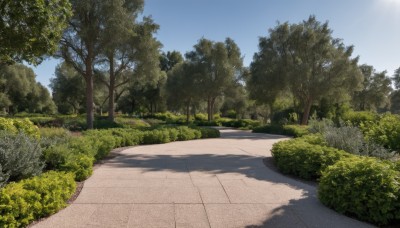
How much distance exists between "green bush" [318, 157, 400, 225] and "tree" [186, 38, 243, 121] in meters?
28.1

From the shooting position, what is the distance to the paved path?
427 centimetres

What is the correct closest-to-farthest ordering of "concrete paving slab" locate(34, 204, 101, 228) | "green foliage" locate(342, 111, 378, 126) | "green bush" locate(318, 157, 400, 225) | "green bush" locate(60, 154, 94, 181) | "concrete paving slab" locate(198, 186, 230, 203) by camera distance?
"concrete paving slab" locate(34, 204, 101, 228) < "green bush" locate(318, 157, 400, 225) < "concrete paving slab" locate(198, 186, 230, 203) < "green bush" locate(60, 154, 94, 181) < "green foliage" locate(342, 111, 378, 126)

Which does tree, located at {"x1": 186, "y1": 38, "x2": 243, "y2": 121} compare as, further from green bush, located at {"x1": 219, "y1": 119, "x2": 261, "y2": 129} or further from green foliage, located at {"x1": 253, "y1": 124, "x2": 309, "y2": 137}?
green foliage, located at {"x1": 253, "y1": 124, "x2": 309, "y2": 137}

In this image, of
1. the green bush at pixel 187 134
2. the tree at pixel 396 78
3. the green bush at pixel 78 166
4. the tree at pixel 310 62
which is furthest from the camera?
the tree at pixel 396 78

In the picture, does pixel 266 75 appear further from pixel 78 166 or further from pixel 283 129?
pixel 78 166

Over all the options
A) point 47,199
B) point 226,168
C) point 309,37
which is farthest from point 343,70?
point 47,199

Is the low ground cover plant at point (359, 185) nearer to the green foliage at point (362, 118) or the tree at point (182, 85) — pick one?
the green foliage at point (362, 118)

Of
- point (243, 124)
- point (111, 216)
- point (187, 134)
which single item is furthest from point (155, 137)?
point (243, 124)

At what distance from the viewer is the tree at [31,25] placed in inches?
262

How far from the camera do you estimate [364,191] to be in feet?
14.4

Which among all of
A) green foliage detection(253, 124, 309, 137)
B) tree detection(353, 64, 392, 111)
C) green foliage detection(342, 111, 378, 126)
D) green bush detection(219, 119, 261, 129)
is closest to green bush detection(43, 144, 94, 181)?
green foliage detection(342, 111, 378, 126)

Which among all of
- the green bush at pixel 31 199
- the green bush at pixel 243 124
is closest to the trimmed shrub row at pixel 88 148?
the green bush at pixel 31 199

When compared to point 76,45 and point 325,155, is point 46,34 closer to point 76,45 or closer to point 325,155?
point 325,155

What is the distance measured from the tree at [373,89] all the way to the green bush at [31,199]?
45.8m
